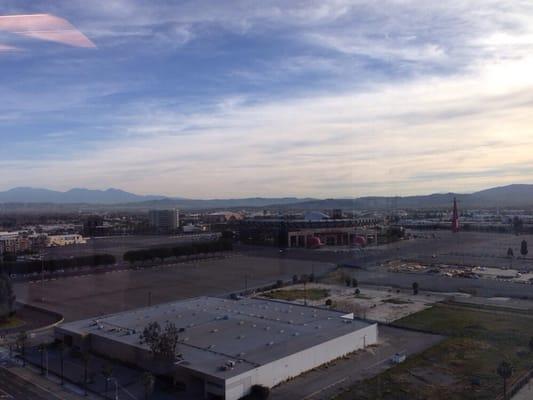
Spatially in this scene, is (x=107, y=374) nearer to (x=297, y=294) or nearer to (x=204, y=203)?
(x=297, y=294)

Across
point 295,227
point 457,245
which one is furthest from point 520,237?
point 295,227

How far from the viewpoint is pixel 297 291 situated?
9.93 m

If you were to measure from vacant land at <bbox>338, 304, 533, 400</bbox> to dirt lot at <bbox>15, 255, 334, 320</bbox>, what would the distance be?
450cm

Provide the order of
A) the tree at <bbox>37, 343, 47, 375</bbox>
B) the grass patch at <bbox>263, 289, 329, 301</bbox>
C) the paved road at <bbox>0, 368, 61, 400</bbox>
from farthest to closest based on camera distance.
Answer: the grass patch at <bbox>263, 289, 329, 301</bbox> < the tree at <bbox>37, 343, 47, 375</bbox> < the paved road at <bbox>0, 368, 61, 400</bbox>

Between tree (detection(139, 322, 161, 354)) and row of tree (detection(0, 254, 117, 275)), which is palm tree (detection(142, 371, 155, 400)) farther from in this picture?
row of tree (detection(0, 254, 117, 275))

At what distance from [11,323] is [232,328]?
3734 mm

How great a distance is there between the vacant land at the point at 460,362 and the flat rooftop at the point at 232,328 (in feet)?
3.08

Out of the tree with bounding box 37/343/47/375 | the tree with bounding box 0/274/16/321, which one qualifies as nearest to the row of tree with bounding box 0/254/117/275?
the tree with bounding box 0/274/16/321

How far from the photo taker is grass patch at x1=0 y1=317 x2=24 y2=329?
7336 mm

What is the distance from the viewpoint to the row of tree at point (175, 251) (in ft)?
44.7

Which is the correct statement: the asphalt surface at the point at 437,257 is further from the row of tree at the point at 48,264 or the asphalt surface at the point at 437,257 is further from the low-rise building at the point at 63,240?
the low-rise building at the point at 63,240

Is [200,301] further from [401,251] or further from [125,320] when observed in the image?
[401,251]

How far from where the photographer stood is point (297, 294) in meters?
9.59

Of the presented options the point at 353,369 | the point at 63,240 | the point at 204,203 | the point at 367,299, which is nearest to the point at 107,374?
the point at 353,369
